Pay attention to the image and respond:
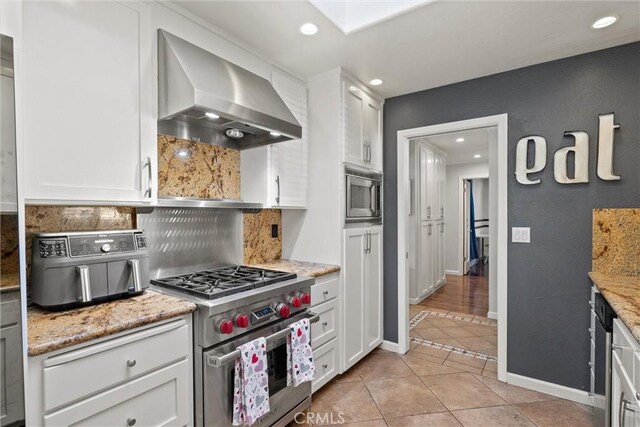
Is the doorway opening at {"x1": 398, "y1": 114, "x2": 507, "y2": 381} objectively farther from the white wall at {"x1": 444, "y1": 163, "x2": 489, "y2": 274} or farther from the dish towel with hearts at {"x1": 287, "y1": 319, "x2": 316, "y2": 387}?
the dish towel with hearts at {"x1": 287, "y1": 319, "x2": 316, "y2": 387}

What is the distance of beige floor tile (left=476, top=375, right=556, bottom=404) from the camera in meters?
2.32

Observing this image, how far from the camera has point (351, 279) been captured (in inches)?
104

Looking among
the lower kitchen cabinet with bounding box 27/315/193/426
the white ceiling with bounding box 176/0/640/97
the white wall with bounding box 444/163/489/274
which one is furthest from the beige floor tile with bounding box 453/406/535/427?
the white wall with bounding box 444/163/489/274

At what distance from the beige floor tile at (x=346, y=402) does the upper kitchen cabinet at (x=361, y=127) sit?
177 centimetres

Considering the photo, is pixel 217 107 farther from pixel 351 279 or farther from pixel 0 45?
pixel 351 279

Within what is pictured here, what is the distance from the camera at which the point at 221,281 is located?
73.5 inches

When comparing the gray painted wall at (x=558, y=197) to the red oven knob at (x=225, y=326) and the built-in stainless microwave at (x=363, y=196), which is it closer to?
the built-in stainless microwave at (x=363, y=196)

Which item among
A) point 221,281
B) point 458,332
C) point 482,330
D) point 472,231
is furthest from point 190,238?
point 472,231

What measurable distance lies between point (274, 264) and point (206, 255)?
1.85 feet

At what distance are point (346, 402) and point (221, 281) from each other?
50.2 inches

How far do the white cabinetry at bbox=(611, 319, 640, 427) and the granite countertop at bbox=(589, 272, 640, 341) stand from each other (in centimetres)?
6

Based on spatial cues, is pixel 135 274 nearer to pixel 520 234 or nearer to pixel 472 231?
pixel 520 234

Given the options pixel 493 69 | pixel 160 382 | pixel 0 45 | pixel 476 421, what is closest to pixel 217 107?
pixel 0 45

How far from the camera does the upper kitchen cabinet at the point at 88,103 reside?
1.28 m
